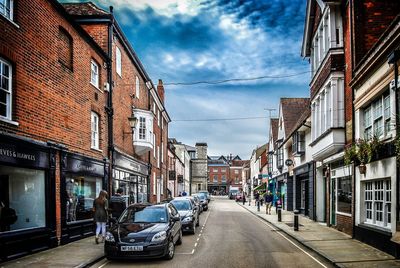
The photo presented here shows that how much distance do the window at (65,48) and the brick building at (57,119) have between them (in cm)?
3

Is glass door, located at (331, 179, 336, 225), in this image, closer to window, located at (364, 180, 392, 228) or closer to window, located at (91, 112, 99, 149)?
window, located at (364, 180, 392, 228)

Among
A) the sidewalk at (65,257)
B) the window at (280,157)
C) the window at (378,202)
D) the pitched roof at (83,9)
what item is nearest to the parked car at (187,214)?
the sidewalk at (65,257)

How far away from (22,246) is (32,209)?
4.46 feet

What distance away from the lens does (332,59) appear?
671 inches

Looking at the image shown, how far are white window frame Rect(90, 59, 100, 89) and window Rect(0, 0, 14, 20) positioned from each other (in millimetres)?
6216

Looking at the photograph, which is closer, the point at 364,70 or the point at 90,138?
the point at 364,70

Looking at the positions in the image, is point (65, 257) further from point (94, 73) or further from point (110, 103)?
point (110, 103)

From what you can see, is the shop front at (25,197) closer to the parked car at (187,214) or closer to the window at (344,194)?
the parked car at (187,214)

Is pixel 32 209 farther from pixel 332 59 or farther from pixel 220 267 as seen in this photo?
pixel 332 59

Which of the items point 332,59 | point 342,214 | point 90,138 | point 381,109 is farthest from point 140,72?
point 381,109

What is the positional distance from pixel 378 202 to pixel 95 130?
37.5 feet

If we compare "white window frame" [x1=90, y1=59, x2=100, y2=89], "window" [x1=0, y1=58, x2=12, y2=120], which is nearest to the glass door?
"white window frame" [x1=90, y1=59, x2=100, y2=89]

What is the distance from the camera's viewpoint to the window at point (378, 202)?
1253 cm

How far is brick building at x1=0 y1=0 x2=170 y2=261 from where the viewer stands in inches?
429
